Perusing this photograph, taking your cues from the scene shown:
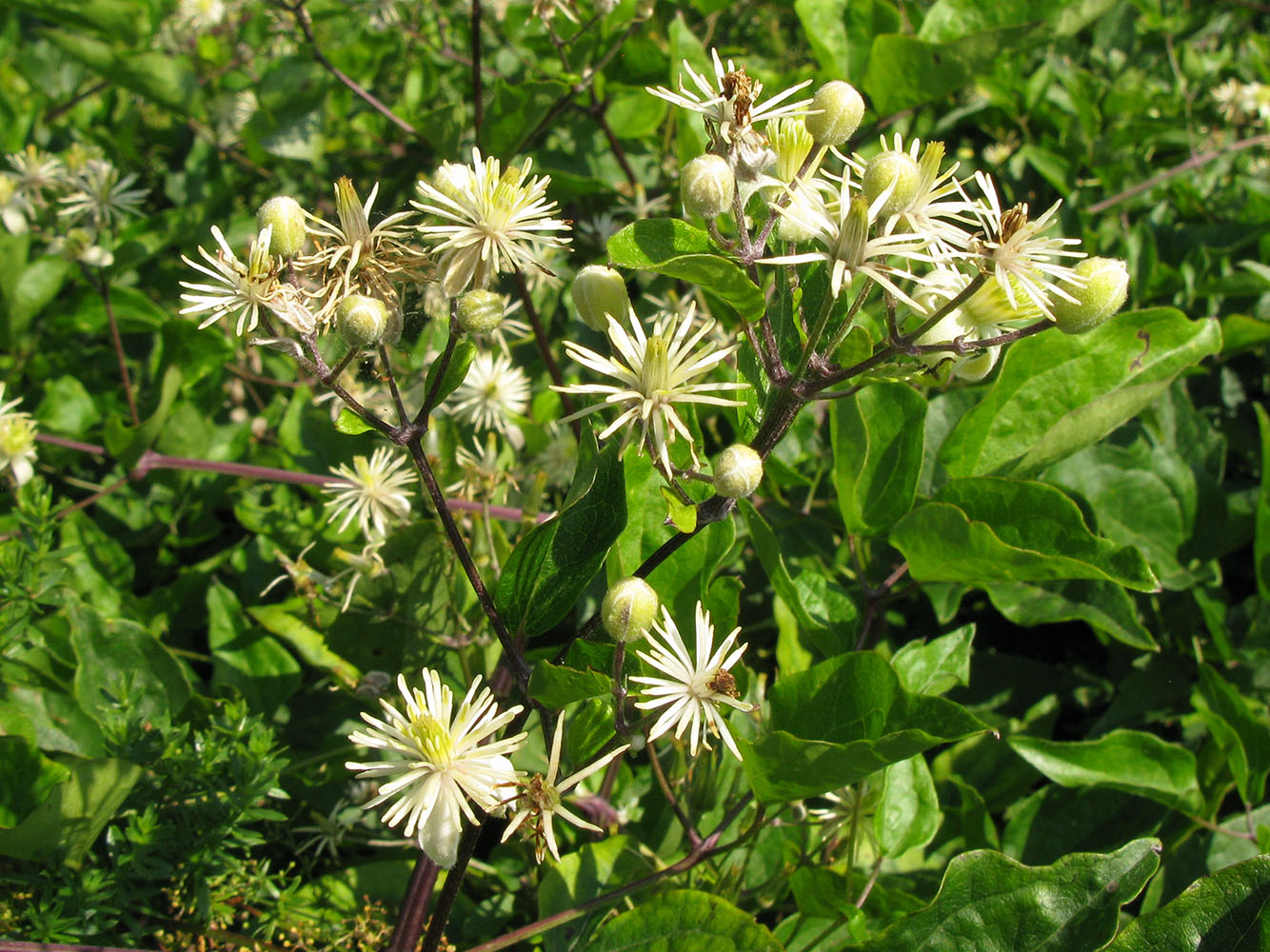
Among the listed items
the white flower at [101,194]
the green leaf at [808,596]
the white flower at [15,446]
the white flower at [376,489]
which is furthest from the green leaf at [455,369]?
the white flower at [101,194]

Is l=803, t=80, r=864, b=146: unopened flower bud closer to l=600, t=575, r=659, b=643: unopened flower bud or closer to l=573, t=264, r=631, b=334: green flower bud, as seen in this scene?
l=573, t=264, r=631, b=334: green flower bud

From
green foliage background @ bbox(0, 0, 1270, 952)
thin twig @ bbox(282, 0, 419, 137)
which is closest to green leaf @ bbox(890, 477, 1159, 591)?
green foliage background @ bbox(0, 0, 1270, 952)

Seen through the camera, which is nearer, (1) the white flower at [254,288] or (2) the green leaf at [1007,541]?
(1) the white flower at [254,288]

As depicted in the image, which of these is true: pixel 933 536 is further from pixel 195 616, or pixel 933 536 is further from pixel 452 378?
pixel 195 616

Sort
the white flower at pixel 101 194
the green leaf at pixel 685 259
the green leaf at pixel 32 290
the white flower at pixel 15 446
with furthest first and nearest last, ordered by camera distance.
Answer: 1. the green leaf at pixel 32 290
2. the white flower at pixel 101 194
3. the white flower at pixel 15 446
4. the green leaf at pixel 685 259

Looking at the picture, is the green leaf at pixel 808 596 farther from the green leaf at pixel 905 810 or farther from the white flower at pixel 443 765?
the white flower at pixel 443 765

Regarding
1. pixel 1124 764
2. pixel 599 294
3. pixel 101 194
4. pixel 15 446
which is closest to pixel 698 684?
pixel 599 294

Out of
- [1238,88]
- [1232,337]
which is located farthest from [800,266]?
[1238,88]
